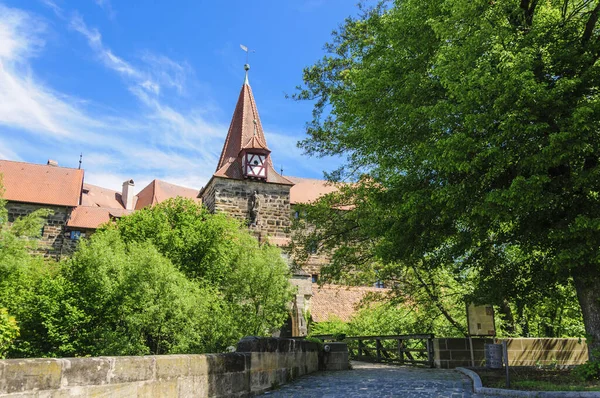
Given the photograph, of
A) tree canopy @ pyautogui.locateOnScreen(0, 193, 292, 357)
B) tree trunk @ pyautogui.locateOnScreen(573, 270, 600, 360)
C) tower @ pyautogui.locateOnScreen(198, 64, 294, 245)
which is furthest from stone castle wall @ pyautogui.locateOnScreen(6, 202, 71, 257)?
tree trunk @ pyautogui.locateOnScreen(573, 270, 600, 360)

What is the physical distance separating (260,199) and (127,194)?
20.5 m

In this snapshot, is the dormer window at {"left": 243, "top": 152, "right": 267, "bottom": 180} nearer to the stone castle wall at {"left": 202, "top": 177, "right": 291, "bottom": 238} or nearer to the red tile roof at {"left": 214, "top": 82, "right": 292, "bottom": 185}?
the red tile roof at {"left": 214, "top": 82, "right": 292, "bottom": 185}

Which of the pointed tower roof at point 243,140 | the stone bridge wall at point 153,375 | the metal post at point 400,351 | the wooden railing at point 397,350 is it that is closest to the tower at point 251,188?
the pointed tower roof at point 243,140

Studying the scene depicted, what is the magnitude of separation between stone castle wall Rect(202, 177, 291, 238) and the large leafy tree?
2159 centimetres

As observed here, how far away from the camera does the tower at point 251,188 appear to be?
110ft

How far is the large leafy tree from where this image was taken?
27.2 feet

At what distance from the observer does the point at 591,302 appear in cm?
914

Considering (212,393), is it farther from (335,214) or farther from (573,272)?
(335,214)

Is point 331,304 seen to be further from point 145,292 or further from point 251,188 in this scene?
point 145,292

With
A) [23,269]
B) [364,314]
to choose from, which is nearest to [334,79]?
[364,314]

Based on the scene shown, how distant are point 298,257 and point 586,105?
10273mm

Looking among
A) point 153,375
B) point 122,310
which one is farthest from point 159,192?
point 153,375

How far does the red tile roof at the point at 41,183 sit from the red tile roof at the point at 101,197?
526cm

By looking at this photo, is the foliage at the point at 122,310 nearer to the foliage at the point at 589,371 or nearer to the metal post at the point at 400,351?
the metal post at the point at 400,351
